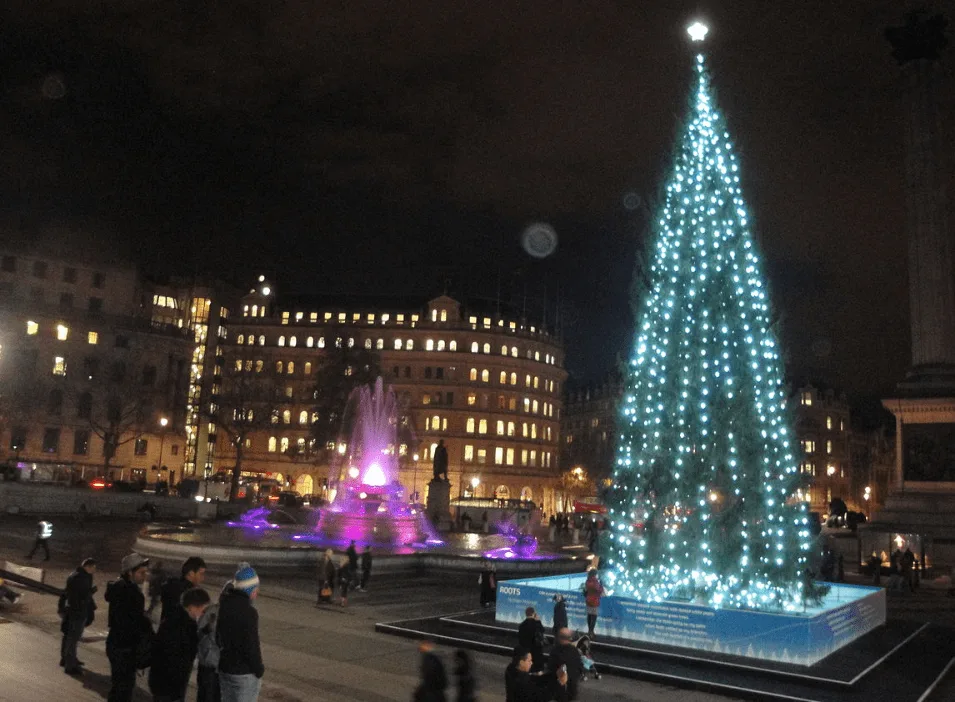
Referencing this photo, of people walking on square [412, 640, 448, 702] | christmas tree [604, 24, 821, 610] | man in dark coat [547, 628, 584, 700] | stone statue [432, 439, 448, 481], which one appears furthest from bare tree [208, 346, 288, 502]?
people walking on square [412, 640, 448, 702]

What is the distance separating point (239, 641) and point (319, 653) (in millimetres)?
8141

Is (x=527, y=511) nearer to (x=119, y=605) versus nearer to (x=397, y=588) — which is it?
(x=397, y=588)

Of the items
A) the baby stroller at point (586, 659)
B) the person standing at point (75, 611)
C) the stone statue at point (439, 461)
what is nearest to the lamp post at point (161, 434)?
the stone statue at point (439, 461)

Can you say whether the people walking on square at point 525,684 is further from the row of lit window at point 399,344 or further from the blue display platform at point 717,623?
the row of lit window at point 399,344

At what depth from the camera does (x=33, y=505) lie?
48844 mm

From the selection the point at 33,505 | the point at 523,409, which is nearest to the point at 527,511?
the point at 33,505

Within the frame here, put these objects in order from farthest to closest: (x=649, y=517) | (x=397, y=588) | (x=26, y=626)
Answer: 1. (x=397, y=588)
2. (x=649, y=517)
3. (x=26, y=626)

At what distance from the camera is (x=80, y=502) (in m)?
50.0

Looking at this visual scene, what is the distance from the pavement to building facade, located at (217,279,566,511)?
7132cm

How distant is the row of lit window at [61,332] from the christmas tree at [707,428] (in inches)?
2738

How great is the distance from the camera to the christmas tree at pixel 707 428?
654 inches

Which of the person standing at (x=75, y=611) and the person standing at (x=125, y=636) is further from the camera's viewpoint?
the person standing at (x=75, y=611)

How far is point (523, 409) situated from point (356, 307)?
25938 millimetres

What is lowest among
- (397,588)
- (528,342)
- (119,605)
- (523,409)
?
(397,588)
